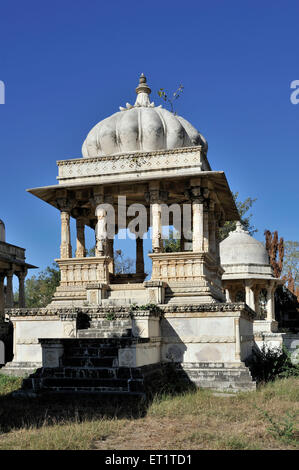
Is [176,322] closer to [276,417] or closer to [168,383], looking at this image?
[168,383]

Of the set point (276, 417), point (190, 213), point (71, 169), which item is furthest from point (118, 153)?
point (276, 417)

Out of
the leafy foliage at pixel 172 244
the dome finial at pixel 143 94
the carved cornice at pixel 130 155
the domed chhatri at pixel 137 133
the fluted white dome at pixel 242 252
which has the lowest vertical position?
the fluted white dome at pixel 242 252

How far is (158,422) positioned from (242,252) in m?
21.3

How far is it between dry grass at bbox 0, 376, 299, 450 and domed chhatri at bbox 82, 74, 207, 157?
25.4ft

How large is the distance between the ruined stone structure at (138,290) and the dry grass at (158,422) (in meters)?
0.76

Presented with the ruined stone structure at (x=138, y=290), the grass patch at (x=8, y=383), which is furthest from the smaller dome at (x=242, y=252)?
the grass patch at (x=8, y=383)

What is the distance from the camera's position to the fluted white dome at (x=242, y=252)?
29.2 m

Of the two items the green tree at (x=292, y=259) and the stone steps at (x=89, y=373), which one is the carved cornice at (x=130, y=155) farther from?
the green tree at (x=292, y=259)

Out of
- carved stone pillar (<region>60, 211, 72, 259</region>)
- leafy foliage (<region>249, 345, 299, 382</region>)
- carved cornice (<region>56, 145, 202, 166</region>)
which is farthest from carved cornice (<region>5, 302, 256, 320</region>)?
carved cornice (<region>56, 145, 202, 166</region>)

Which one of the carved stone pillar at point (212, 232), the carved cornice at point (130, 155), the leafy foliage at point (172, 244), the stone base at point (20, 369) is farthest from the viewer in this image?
the leafy foliage at point (172, 244)

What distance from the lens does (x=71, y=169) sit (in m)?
16.1

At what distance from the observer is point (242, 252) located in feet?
96.6
